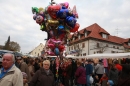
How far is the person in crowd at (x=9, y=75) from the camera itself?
292 centimetres

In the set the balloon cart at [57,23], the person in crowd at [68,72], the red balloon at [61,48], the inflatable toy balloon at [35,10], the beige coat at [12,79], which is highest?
the inflatable toy balloon at [35,10]

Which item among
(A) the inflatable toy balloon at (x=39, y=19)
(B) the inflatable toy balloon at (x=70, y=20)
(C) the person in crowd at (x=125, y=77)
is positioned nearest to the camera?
(C) the person in crowd at (x=125, y=77)

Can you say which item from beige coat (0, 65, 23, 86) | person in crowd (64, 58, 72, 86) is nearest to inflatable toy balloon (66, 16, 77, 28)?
person in crowd (64, 58, 72, 86)

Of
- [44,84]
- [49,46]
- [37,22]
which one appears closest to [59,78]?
[49,46]

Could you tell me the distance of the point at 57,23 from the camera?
10.4 m

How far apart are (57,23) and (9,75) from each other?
765cm

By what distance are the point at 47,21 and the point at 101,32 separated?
1357 inches

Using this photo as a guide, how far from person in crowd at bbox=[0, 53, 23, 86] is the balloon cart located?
22.7ft

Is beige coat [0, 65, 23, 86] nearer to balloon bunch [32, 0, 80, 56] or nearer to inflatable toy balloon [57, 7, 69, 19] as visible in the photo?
balloon bunch [32, 0, 80, 56]

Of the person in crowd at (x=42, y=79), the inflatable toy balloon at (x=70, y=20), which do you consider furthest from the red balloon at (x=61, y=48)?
the person in crowd at (x=42, y=79)

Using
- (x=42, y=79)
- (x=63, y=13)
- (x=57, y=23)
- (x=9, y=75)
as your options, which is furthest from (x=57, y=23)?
(x=9, y=75)

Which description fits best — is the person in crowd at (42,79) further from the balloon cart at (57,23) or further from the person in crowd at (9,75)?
the balloon cart at (57,23)

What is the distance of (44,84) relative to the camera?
14.7ft

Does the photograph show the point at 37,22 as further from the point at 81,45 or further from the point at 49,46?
the point at 81,45
